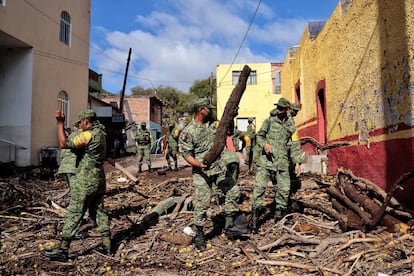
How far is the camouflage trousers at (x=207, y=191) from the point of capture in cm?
401

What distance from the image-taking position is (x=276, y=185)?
194 inches

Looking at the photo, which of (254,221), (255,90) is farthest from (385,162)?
(255,90)

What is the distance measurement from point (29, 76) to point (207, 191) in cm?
974

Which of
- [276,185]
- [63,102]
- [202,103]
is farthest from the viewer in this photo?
[63,102]

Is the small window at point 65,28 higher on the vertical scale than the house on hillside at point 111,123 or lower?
higher

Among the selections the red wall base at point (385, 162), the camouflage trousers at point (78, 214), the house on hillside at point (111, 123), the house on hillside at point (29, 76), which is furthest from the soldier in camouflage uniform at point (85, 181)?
the house on hillside at point (111, 123)

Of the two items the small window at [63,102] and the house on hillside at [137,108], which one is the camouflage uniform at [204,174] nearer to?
the small window at [63,102]

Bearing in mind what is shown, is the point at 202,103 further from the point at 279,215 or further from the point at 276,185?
the point at 279,215

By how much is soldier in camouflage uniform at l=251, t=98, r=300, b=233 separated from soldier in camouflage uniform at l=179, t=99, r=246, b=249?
0.62 meters

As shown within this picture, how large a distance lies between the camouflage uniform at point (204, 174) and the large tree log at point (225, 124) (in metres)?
0.14

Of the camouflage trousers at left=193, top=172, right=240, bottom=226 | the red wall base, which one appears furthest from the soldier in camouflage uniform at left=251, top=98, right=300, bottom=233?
the red wall base

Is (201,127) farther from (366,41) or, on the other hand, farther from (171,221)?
(366,41)

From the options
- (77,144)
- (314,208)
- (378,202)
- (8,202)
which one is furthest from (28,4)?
(378,202)

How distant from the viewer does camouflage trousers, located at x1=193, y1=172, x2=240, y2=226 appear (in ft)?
13.1
